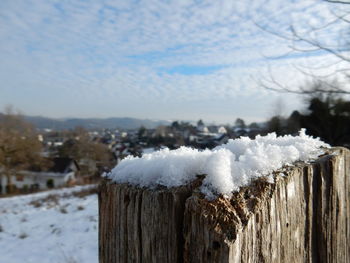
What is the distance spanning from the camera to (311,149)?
35.8 inches

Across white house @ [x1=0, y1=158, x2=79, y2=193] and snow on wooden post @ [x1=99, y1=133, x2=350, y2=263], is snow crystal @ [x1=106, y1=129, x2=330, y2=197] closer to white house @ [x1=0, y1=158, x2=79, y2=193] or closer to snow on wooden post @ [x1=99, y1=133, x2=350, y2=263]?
snow on wooden post @ [x1=99, y1=133, x2=350, y2=263]

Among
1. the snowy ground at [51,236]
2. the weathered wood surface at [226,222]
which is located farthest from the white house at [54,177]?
the weathered wood surface at [226,222]

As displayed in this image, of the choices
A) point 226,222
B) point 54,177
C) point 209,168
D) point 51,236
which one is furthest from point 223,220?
point 54,177

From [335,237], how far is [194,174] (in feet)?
2.17

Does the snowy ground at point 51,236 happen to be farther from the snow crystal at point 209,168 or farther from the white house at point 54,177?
the white house at point 54,177

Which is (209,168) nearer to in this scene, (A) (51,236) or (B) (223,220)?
(B) (223,220)

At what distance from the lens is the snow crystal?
2.16ft

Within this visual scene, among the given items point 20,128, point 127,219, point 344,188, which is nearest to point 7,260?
point 127,219

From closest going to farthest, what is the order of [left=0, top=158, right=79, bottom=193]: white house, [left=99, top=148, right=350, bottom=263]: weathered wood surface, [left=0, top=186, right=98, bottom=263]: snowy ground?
[left=99, top=148, right=350, bottom=263]: weathered wood surface → [left=0, top=186, right=98, bottom=263]: snowy ground → [left=0, top=158, right=79, bottom=193]: white house

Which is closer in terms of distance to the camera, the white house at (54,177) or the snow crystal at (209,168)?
the snow crystal at (209,168)

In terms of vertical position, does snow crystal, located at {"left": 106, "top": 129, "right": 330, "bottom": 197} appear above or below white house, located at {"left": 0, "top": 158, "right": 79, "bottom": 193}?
above

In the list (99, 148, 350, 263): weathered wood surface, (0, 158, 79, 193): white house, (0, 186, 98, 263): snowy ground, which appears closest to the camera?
(99, 148, 350, 263): weathered wood surface

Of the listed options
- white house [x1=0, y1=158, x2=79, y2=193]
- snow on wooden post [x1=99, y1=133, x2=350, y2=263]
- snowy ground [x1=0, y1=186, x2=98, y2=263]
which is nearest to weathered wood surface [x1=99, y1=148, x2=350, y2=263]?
snow on wooden post [x1=99, y1=133, x2=350, y2=263]

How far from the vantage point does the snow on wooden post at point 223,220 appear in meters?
0.59
